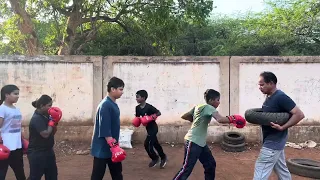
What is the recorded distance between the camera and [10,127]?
4.45 meters

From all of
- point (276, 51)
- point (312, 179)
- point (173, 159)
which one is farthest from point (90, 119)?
point (276, 51)

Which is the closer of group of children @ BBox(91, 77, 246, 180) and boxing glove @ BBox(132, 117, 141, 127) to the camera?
group of children @ BBox(91, 77, 246, 180)

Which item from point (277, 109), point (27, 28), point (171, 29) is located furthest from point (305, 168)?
point (27, 28)

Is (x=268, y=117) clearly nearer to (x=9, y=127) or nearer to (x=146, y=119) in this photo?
(x=146, y=119)

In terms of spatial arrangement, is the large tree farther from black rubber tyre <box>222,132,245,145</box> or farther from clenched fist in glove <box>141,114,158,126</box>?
clenched fist in glove <box>141,114,158,126</box>

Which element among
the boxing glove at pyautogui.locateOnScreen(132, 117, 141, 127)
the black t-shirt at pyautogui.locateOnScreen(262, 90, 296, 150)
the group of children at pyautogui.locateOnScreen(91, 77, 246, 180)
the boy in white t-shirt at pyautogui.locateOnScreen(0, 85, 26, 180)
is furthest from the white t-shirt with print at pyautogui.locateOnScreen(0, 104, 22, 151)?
the black t-shirt at pyautogui.locateOnScreen(262, 90, 296, 150)

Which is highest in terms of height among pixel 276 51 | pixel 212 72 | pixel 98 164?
A: pixel 276 51

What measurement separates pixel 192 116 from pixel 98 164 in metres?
1.55

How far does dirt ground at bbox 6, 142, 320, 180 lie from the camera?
243 inches

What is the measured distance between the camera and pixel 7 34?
11.0 m

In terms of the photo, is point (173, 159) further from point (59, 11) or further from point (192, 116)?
point (59, 11)

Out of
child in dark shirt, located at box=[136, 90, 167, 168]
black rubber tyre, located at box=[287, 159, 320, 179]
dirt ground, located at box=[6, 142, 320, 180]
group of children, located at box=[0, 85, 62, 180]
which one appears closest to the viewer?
group of children, located at box=[0, 85, 62, 180]

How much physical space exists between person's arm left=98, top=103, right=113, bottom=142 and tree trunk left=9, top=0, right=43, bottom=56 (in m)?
7.72

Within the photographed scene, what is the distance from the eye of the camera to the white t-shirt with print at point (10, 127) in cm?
439
